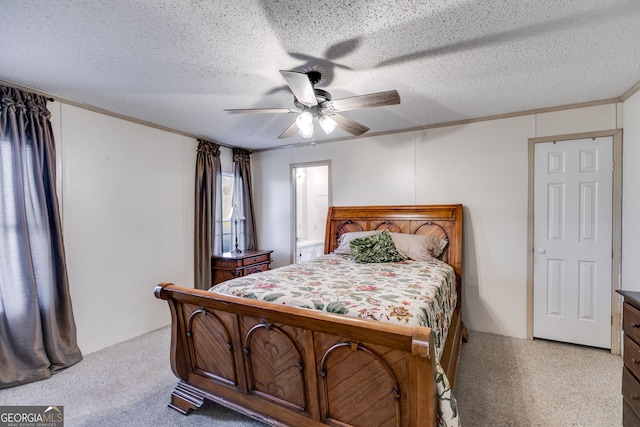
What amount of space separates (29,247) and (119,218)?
82 centimetres

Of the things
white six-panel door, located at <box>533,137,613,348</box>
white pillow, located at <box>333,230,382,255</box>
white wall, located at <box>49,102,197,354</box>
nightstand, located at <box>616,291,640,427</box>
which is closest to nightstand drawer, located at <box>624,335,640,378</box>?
nightstand, located at <box>616,291,640,427</box>

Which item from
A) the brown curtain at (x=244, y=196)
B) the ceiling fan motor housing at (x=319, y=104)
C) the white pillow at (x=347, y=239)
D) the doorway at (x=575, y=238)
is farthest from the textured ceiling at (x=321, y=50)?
the brown curtain at (x=244, y=196)

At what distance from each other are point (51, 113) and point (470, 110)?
407 cm

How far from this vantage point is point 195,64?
6.87ft

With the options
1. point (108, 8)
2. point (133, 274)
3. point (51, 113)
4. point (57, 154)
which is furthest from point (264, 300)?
point (51, 113)

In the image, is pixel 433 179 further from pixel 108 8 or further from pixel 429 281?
pixel 108 8

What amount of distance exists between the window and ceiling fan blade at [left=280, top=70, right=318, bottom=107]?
2.82m

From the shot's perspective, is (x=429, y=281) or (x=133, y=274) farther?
(x=133, y=274)

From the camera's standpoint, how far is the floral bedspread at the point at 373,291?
158cm

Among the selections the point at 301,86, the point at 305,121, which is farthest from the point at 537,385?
the point at 301,86

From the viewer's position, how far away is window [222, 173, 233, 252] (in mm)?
4512

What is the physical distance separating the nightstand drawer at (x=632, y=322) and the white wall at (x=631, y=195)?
1.13 meters

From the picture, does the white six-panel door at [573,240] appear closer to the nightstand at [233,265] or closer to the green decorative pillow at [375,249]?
the green decorative pillow at [375,249]

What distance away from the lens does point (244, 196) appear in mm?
4742
